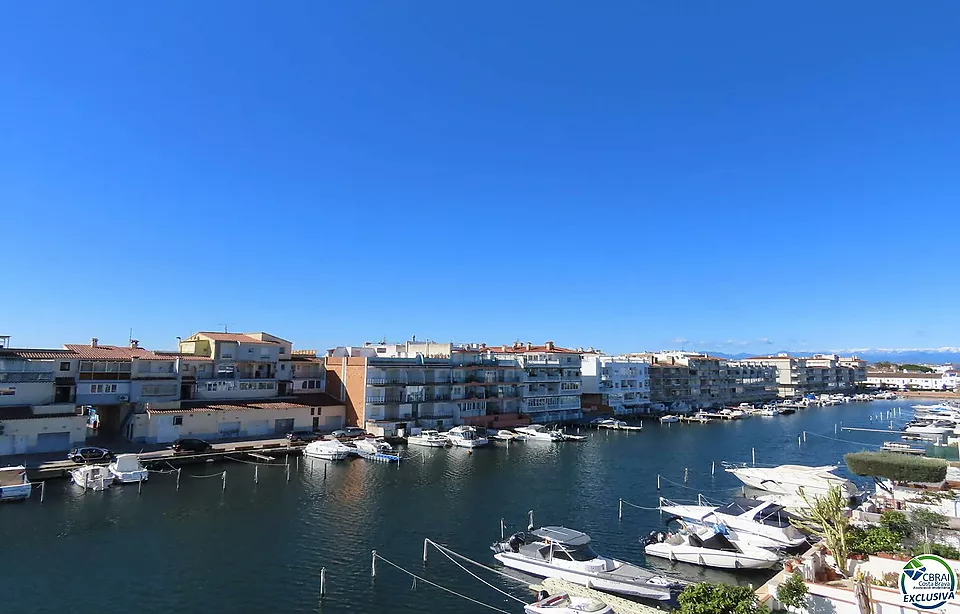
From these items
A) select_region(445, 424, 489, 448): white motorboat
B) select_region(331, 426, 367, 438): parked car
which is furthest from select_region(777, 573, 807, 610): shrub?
select_region(331, 426, 367, 438): parked car

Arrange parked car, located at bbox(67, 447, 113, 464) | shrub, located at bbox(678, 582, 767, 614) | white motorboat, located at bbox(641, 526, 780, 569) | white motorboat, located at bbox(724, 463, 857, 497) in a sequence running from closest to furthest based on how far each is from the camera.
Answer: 1. shrub, located at bbox(678, 582, 767, 614)
2. white motorboat, located at bbox(641, 526, 780, 569)
3. white motorboat, located at bbox(724, 463, 857, 497)
4. parked car, located at bbox(67, 447, 113, 464)

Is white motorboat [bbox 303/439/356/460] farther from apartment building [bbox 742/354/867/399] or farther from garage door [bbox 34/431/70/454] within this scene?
apartment building [bbox 742/354/867/399]

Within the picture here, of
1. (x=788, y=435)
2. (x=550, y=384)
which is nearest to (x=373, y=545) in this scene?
(x=550, y=384)

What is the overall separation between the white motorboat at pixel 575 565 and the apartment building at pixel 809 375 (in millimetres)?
135801

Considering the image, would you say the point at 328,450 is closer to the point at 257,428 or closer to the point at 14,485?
the point at 257,428

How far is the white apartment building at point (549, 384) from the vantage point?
83231 mm

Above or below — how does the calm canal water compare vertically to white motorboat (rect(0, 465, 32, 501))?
below

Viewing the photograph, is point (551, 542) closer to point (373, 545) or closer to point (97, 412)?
point (373, 545)

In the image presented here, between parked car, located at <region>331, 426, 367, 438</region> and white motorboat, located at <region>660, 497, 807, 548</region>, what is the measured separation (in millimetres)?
36121

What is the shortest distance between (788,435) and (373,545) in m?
69.0

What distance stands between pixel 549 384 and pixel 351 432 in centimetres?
3531

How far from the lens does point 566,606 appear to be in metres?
20.6

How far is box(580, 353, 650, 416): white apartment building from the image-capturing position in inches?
3888

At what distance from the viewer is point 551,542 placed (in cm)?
2639
